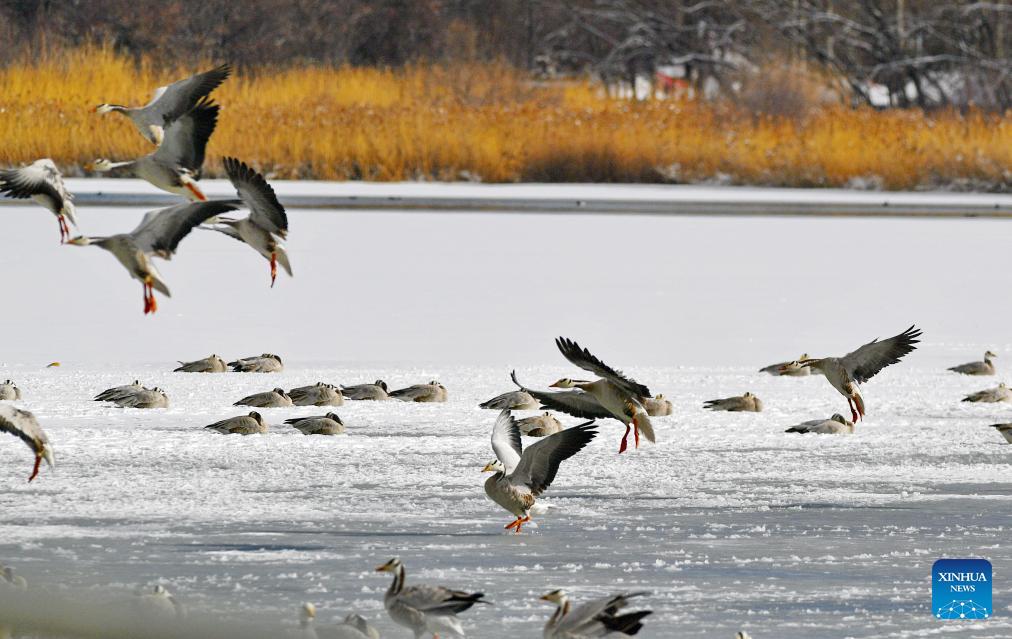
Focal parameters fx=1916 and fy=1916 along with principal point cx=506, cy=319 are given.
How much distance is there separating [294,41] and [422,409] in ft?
110

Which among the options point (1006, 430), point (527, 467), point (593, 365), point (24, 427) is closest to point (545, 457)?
point (527, 467)

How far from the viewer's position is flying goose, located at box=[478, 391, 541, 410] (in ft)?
30.6

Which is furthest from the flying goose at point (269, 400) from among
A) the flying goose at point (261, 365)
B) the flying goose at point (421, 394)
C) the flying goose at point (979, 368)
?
the flying goose at point (979, 368)

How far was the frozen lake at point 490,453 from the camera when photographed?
6.04 meters

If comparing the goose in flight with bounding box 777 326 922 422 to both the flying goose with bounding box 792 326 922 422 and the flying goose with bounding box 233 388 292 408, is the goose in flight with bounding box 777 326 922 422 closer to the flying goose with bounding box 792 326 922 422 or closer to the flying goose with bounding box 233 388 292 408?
the flying goose with bounding box 792 326 922 422

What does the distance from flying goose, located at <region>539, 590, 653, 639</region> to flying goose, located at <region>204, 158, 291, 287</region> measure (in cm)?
189

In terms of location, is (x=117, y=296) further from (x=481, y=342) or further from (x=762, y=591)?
(x=762, y=591)

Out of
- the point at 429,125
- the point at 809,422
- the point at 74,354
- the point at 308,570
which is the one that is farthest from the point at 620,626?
the point at 429,125

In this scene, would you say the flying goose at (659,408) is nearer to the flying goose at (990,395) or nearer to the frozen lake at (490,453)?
the frozen lake at (490,453)

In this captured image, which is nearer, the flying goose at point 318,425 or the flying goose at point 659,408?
the flying goose at point 318,425

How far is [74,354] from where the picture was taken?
11.4 metres

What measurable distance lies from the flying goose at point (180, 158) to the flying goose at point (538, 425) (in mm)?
2367

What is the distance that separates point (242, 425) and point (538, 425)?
4.43 feet

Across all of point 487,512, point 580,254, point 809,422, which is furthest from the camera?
point 580,254
